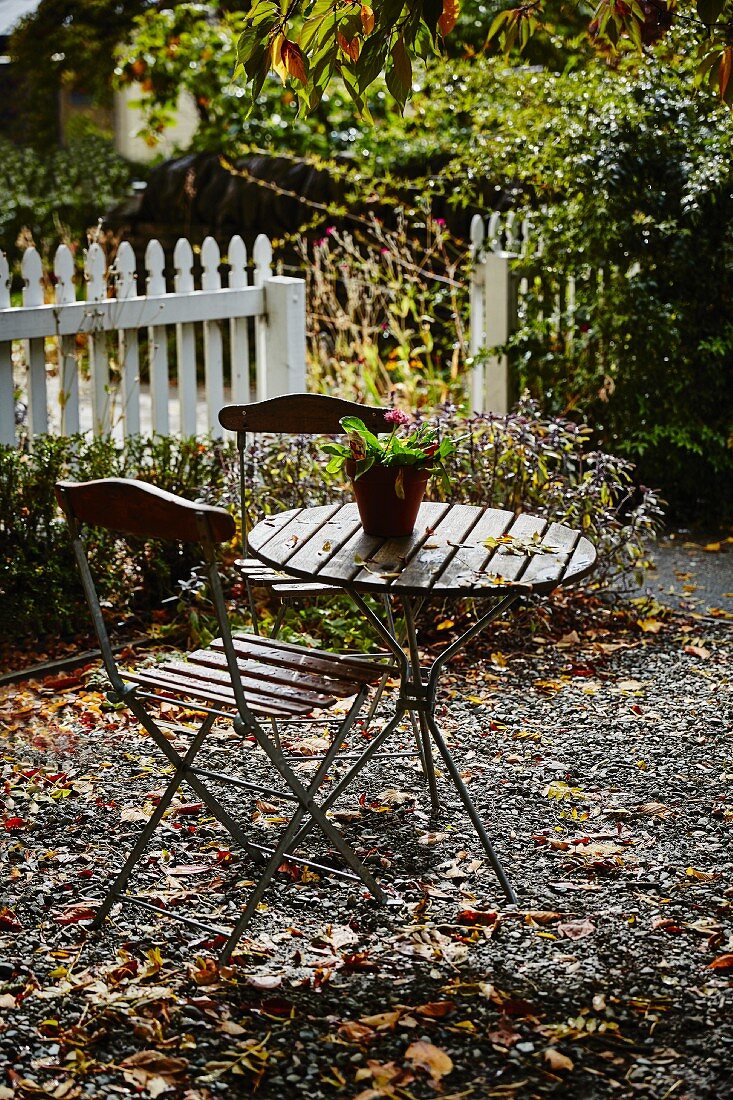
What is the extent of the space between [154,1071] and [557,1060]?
2.70 ft

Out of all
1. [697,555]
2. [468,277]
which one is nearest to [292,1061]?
[697,555]

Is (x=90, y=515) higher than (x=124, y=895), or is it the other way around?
(x=90, y=515)

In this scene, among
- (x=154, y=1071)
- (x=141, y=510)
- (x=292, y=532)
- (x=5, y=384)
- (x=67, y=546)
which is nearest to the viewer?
(x=154, y=1071)

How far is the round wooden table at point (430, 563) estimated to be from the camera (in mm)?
3057

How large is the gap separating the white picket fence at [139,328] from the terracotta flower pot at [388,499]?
8.42ft

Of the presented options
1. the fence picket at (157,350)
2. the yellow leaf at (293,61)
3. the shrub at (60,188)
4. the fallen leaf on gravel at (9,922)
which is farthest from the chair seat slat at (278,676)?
the shrub at (60,188)

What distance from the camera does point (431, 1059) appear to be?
2529 mm

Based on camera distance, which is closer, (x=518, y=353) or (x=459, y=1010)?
(x=459, y=1010)

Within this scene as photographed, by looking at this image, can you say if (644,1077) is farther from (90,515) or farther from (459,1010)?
(90,515)

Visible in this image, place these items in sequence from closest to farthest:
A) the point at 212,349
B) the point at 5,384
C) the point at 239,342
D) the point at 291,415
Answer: the point at 291,415, the point at 5,384, the point at 212,349, the point at 239,342

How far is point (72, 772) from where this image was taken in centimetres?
397

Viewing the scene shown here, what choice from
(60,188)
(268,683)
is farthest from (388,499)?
(60,188)

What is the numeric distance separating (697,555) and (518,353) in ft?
5.66

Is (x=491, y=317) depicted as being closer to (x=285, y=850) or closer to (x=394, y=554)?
(x=394, y=554)
